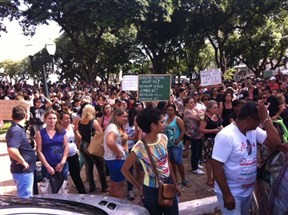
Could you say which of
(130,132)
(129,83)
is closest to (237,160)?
(130,132)

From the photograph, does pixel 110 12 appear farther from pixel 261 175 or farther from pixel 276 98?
pixel 261 175

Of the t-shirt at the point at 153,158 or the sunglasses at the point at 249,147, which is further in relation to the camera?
the t-shirt at the point at 153,158

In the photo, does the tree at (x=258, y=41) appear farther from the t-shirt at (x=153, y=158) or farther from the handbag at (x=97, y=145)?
the t-shirt at (x=153, y=158)

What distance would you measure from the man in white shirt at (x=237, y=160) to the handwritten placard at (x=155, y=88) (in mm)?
4698

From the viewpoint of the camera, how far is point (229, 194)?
3.16 metres

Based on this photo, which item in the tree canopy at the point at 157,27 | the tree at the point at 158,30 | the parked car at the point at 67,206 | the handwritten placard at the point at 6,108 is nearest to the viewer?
the parked car at the point at 67,206

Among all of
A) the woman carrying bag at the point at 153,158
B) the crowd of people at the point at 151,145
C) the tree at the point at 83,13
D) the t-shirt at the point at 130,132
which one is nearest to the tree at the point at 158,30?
the tree at the point at 83,13

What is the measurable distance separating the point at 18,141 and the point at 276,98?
3.94 meters

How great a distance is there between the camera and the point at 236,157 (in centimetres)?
318

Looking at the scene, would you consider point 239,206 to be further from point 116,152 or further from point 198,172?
point 198,172

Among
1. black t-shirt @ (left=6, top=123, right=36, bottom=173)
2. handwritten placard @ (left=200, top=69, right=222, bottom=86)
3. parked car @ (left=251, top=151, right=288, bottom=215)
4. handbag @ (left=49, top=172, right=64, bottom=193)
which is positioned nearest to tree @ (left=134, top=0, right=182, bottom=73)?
handwritten placard @ (left=200, top=69, right=222, bottom=86)

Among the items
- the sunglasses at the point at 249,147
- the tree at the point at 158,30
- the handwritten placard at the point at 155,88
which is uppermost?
the tree at the point at 158,30

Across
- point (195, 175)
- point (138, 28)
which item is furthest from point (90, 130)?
point (138, 28)

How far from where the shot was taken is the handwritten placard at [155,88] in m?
7.95
